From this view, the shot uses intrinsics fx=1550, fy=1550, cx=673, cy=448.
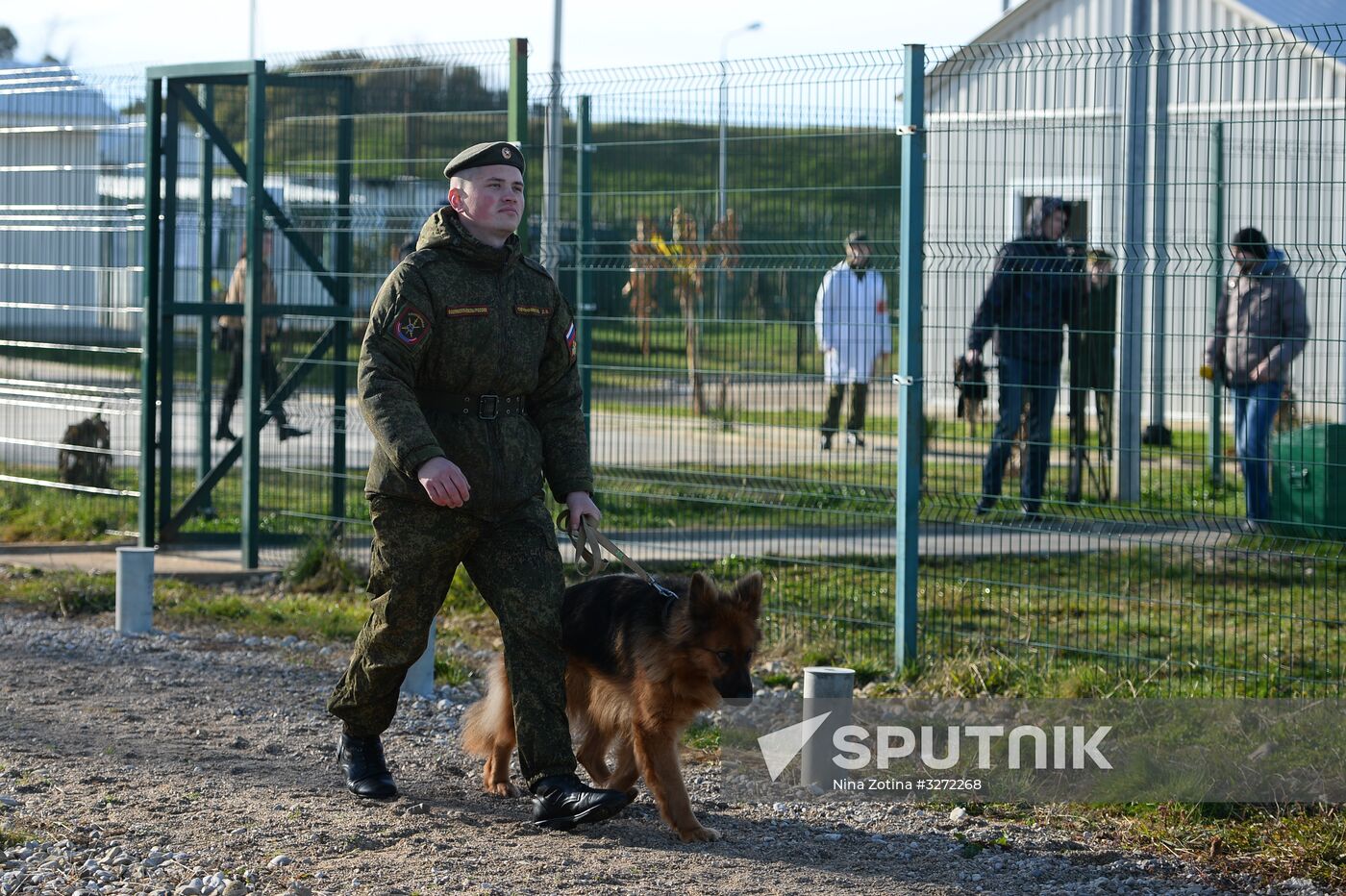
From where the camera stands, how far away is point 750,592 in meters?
5.16

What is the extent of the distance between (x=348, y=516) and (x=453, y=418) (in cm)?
578

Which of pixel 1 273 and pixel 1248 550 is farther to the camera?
pixel 1 273

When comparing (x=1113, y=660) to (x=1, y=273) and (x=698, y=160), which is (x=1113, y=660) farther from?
(x=1, y=273)

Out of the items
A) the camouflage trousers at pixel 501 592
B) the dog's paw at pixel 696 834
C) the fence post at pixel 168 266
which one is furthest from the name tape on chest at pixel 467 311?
the fence post at pixel 168 266

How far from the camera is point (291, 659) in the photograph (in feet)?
26.0

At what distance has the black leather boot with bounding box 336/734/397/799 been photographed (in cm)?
549

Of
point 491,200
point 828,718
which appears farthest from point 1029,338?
point 491,200

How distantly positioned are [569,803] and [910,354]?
308 cm

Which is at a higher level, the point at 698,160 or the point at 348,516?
the point at 698,160

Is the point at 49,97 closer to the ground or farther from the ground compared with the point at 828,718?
farther from the ground

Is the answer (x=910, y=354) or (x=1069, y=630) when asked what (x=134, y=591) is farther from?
(x=1069, y=630)

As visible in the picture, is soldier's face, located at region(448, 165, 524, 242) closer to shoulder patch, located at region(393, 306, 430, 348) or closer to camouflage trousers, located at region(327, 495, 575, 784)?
shoulder patch, located at region(393, 306, 430, 348)

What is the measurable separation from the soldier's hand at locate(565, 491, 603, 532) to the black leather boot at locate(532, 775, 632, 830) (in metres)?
0.86

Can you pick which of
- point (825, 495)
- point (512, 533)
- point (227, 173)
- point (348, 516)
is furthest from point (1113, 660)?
point (227, 173)
